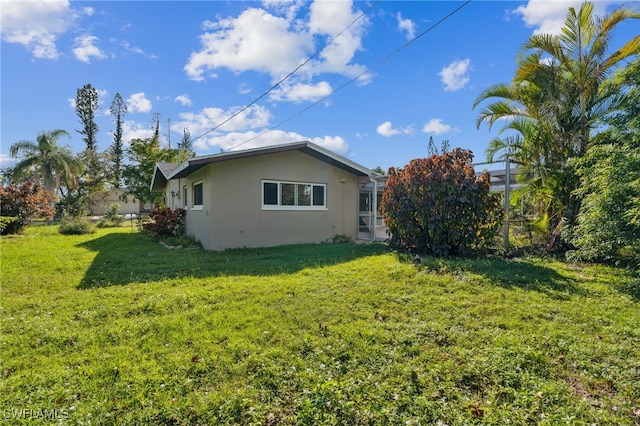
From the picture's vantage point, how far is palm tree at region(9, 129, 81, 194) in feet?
86.3

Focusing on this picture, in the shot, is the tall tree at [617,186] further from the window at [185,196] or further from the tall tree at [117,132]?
the tall tree at [117,132]

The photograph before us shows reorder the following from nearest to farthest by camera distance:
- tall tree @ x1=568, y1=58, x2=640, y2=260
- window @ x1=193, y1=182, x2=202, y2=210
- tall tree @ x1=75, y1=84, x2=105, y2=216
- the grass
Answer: the grass < tall tree @ x1=568, y1=58, x2=640, y2=260 < window @ x1=193, y1=182, x2=202, y2=210 < tall tree @ x1=75, y1=84, x2=105, y2=216

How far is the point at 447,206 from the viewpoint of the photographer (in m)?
8.01

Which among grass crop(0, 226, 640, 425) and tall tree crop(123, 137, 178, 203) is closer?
grass crop(0, 226, 640, 425)

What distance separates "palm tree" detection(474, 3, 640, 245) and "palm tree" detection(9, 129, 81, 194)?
103ft

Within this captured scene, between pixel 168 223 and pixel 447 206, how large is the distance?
1107 cm

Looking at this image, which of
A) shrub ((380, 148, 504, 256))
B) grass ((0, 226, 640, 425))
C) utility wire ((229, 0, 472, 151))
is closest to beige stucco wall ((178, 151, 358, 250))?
utility wire ((229, 0, 472, 151))

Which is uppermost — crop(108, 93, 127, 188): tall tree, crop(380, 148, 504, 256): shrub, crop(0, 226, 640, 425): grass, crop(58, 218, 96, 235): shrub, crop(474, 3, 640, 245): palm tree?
crop(108, 93, 127, 188): tall tree

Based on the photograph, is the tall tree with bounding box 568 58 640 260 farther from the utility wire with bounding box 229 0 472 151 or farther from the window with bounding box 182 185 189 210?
the window with bounding box 182 185 189 210

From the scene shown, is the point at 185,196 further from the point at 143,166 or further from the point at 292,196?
the point at 143,166

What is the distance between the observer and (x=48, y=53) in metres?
10.6

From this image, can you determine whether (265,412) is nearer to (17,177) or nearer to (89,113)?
(17,177)

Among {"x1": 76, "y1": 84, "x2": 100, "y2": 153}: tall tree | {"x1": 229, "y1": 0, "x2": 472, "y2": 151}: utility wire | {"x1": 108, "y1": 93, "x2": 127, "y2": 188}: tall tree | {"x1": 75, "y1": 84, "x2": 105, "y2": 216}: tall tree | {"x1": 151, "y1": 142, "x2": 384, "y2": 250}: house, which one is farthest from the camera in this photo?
{"x1": 76, "y1": 84, "x2": 100, "y2": 153}: tall tree

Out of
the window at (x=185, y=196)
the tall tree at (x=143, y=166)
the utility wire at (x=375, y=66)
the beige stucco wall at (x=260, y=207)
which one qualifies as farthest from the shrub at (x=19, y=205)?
the tall tree at (x=143, y=166)
